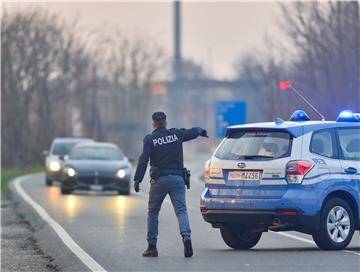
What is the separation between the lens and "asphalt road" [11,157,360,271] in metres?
14.0

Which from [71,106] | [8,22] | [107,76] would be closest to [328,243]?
[8,22]

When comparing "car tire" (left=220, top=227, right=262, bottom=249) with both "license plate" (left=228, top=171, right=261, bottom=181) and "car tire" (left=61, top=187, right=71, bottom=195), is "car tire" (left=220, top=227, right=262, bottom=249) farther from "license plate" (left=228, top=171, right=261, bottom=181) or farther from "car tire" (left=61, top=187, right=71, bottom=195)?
"car tire" (left=61, top=187, right=71, bottom=195)

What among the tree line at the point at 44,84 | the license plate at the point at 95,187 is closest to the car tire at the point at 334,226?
the license plate at the point at 95,187

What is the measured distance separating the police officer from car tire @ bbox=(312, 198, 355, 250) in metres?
1.75

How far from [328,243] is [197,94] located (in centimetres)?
10883

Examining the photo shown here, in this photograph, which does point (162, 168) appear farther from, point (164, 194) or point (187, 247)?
point (187, 247)

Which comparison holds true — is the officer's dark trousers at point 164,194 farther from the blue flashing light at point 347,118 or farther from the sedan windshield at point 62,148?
the sedan windshield at point 62,148

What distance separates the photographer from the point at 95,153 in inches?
1324

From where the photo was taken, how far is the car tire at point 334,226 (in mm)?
15555

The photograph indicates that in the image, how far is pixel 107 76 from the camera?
8769 centimetres

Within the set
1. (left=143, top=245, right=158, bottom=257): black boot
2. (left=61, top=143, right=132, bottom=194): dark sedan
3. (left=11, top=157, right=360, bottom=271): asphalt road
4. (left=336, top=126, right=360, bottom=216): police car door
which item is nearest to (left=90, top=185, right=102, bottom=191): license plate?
(left=61, top=143, right=132, bottom=194): dark sedan

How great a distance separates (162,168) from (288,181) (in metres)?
1.55

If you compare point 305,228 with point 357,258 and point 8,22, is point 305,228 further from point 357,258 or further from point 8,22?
point 8,22

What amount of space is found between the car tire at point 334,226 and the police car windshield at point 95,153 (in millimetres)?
17856
